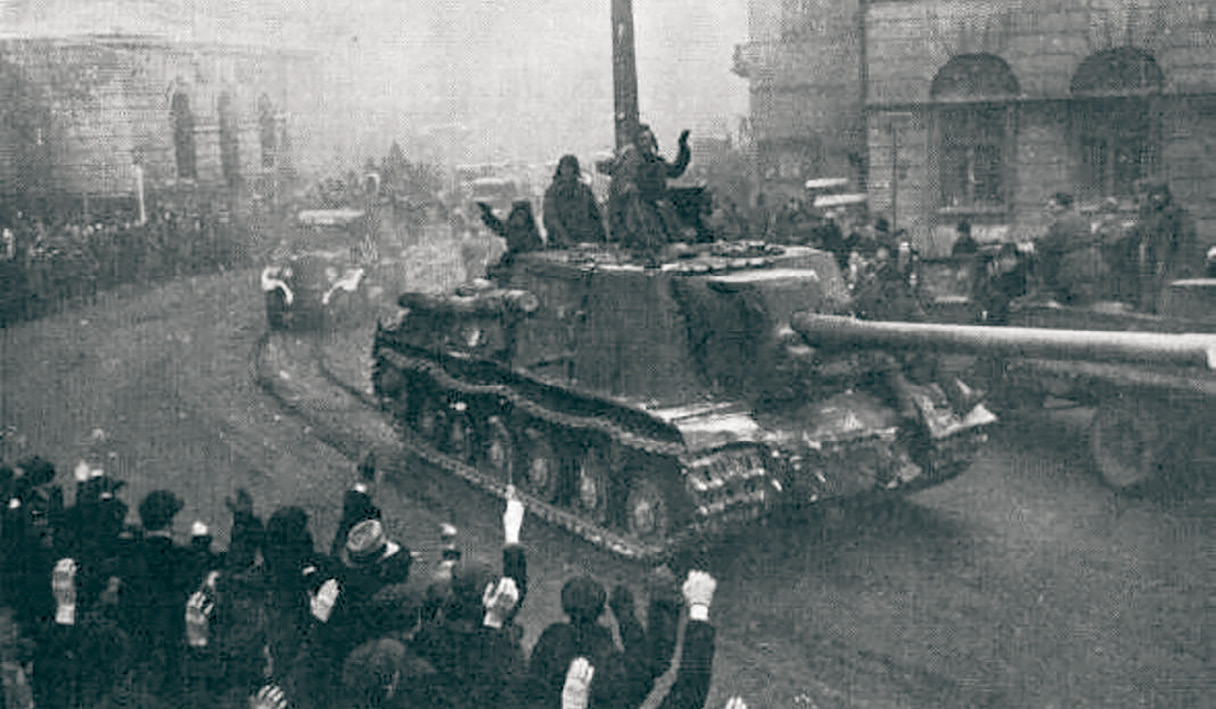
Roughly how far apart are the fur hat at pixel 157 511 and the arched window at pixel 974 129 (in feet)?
56.6

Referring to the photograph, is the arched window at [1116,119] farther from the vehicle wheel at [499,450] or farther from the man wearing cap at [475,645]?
the man wearing cap at [475,645]

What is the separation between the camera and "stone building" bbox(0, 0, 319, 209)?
→ 106 feet

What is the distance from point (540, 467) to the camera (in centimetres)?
1035

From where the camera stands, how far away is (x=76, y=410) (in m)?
14.8

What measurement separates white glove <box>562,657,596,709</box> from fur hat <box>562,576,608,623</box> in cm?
37

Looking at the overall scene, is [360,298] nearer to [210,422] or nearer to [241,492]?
[210,422]

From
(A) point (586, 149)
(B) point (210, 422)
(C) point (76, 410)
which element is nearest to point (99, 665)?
(B) point (210, 422)

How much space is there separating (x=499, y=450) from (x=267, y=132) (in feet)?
110

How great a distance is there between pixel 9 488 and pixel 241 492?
1671 mm

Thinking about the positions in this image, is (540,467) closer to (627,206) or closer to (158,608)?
(627,206)

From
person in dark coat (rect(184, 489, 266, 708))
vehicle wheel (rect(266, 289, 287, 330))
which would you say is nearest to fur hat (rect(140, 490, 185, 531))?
person in dark coat (rect(184, 489, 266, 708))

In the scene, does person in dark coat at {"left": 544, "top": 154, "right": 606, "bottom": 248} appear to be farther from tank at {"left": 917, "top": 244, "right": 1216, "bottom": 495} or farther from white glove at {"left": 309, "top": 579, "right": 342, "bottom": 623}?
white glove at {"left": 309, "top": 579, "right": 342, "bottom": 623}

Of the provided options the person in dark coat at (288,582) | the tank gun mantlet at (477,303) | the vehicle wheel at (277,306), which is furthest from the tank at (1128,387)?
the vehicle wheel at (277,306)

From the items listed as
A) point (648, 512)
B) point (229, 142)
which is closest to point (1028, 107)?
point (648, 512)
